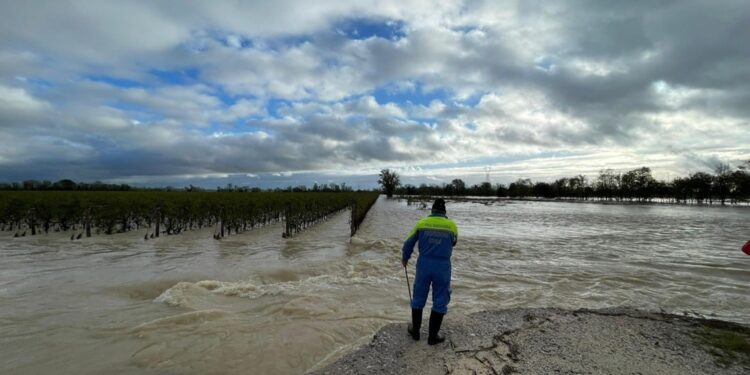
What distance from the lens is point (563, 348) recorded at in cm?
468

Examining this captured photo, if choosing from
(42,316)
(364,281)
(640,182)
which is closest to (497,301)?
(364,281)

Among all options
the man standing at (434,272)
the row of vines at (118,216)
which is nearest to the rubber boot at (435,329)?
the man standing at (434,272)

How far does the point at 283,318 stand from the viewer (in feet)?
21.9

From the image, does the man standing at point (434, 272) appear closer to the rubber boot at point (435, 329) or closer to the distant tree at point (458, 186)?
the rubber boot at point (435, 329)

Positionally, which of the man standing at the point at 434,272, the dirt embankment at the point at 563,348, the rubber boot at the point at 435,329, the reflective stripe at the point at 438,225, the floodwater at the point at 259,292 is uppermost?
the reflective stripe at the point at 438,225

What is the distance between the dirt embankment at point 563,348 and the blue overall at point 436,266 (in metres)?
0.57

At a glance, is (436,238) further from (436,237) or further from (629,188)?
(629,188)

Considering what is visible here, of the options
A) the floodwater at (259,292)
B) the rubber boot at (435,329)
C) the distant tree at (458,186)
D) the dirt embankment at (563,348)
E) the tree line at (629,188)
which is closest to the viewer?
the dirt embankment at (563,348)

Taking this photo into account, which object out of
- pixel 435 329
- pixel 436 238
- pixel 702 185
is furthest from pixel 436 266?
pixel 702 185

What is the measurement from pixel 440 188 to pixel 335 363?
467 feet

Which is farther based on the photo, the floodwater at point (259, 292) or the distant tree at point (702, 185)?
the distant tree at point (702, 185)

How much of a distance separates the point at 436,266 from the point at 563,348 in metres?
1.89

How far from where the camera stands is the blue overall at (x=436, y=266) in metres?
4.97

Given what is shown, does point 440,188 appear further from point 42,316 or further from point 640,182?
point 42,316
